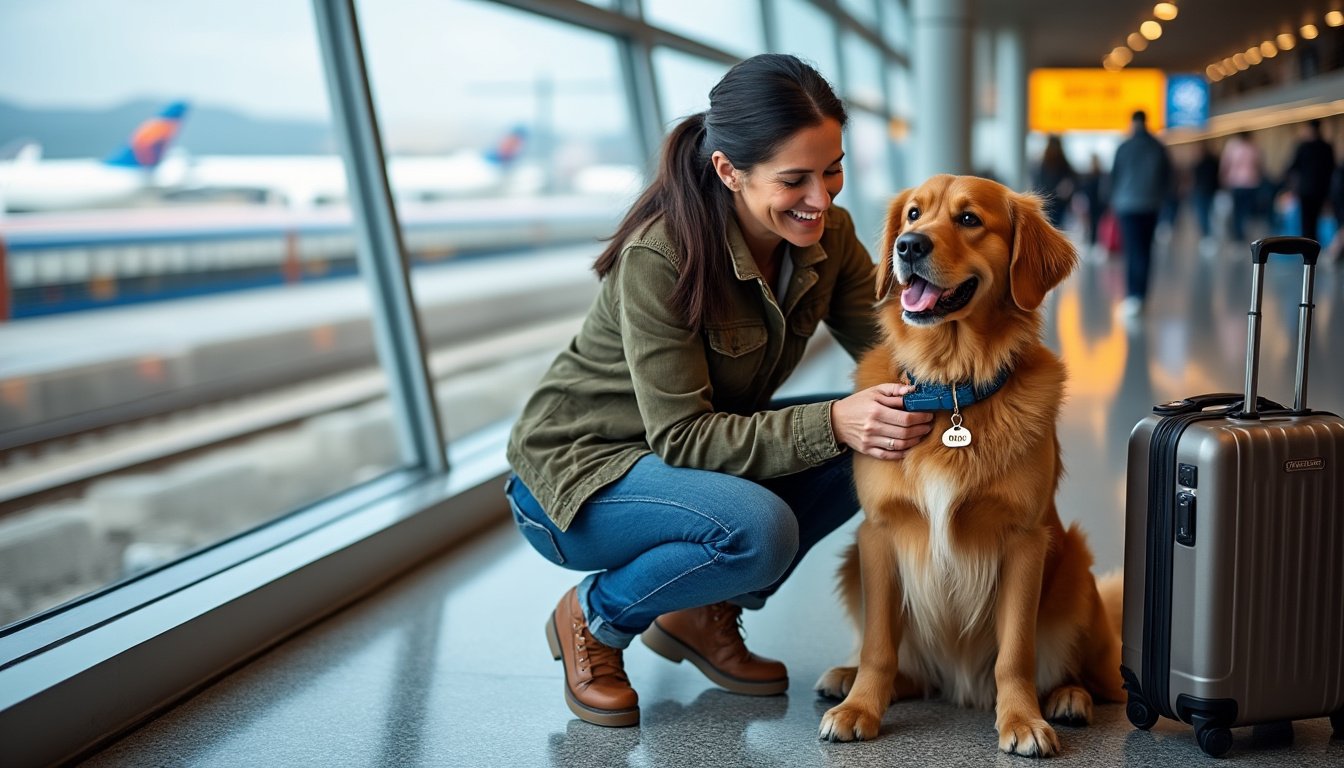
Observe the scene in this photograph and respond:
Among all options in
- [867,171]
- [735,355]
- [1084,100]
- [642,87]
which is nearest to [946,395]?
[735,355]

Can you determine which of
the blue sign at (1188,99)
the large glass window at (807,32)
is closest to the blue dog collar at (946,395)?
the large glass window at (807,32)

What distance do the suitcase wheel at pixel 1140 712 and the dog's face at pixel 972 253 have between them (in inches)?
30.0

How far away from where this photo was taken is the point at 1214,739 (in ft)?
6.51

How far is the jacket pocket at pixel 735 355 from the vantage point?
230cm

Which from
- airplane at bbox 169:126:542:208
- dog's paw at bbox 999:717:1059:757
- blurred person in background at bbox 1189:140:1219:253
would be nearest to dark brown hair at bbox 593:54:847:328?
dog's paw at bbox 999:717:1059:757

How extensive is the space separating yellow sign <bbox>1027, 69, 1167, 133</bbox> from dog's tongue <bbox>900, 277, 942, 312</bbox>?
27.2 metres

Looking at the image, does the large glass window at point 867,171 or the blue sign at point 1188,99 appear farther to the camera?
the blue sign at point 1188,99

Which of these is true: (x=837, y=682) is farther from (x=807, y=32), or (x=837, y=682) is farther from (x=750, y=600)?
(x=807, y=32)

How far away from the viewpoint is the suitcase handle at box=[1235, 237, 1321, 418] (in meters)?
1.93

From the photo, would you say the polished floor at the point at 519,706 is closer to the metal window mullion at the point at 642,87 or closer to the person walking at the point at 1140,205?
the metal window mullion at the point at 642,87

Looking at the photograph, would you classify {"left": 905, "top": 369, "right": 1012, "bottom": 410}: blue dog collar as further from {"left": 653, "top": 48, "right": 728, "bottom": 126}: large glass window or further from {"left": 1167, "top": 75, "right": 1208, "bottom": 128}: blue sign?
{"left": 1167, "top": 75, "right": 1208, "bottom": 128}: blue sign

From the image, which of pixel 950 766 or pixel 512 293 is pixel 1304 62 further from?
pixel 950 766

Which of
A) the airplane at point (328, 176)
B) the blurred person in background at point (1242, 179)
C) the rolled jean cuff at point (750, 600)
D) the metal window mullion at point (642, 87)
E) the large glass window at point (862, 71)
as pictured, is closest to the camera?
the rolled jean cuff at point (750, 600)

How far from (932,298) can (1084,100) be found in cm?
2834
